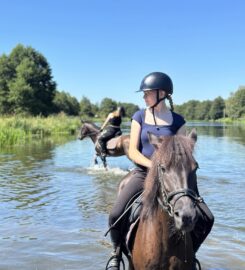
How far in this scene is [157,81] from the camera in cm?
442

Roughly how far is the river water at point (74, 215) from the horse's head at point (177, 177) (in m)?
3.44

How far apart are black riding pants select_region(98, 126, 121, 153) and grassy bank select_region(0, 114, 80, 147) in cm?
1273

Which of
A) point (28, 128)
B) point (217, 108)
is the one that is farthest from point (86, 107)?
point (28, 128)

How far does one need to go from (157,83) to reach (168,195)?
4.68 ft

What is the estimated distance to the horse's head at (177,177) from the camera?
3214mm

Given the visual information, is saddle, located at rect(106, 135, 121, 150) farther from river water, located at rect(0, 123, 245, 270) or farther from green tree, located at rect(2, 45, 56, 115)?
green tree, located at rect(2, 45, 56, 115)

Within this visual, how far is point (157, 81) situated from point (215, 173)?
12853mm

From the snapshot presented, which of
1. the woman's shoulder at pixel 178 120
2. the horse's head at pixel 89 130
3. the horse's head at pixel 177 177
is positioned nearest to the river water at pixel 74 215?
the horse's head at pixel 89 130

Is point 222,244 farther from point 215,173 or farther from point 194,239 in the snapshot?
point 215,173

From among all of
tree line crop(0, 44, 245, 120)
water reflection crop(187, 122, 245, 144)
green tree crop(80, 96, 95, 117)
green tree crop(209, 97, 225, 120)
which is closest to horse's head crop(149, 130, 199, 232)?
water reflection crop(187, 122, 245, 144)

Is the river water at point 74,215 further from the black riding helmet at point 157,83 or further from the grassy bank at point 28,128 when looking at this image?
the grassy bank at point 28,128

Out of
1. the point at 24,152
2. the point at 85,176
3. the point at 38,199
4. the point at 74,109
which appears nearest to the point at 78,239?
the point at 38,199

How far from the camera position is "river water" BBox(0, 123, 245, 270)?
6934 millimetres

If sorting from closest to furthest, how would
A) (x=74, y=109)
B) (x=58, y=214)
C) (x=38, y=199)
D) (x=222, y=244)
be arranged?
(x=222, y=244) → (x=58, y=214) → (x=38, y=199) → (x=74, y=109)
